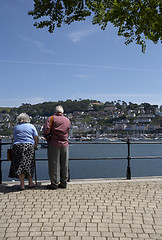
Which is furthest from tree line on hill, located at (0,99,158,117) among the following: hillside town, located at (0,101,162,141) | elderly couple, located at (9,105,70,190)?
elderly couple, located at (9,105,70,190)

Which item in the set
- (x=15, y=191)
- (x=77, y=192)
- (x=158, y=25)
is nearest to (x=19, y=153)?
(x=15, y=191)

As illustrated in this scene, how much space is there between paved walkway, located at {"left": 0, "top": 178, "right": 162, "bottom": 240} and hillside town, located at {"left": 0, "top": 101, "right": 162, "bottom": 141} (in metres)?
112

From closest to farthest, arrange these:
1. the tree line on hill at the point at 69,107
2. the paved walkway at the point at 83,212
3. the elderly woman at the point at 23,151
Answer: the paved walkway at the point at 83,212, the elderly woman at the point at 23,151, the tree line on hill at the point at 69,107

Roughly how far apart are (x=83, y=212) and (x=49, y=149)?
1.77 metres

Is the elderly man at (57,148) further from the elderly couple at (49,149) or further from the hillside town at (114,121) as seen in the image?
the hillside town at (114,121)

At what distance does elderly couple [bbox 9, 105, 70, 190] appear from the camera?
17.4ft

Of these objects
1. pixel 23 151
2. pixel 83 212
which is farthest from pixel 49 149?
pixel 83 212

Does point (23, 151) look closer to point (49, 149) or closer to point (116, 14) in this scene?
point (49, 149)

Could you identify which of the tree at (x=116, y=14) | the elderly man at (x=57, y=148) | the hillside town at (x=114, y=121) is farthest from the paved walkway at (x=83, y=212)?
the hillside town at (x=114, y=121)

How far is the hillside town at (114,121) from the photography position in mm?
130500

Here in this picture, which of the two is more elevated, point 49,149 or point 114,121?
point 114,121

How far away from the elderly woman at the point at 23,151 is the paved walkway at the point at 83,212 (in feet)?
1.00

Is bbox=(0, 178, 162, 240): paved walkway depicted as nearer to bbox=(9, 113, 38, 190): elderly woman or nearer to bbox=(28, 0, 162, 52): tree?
bbox=(9, 113, 38, 190): elderly woman

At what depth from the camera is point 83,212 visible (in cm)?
401
